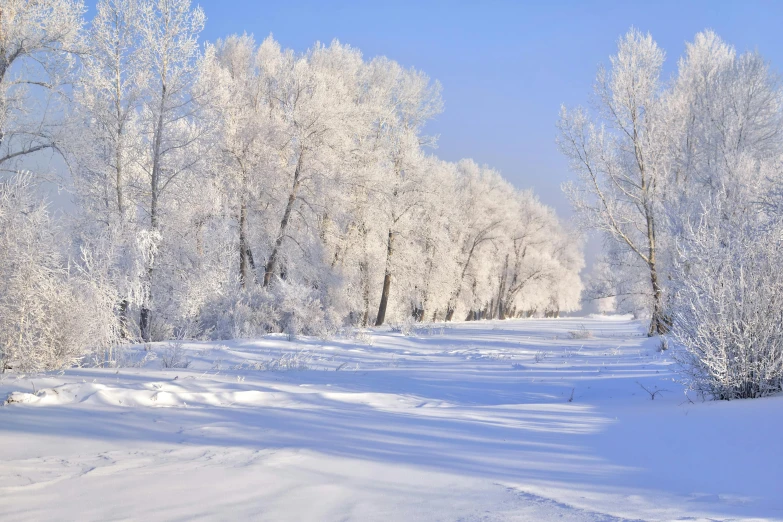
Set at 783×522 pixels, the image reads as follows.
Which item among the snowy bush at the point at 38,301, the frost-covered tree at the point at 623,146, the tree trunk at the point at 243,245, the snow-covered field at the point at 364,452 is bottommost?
the snow-covered field at the point at 364,452

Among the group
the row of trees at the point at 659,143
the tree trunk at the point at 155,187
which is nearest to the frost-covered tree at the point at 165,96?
the tree trunk at the point at 155,187

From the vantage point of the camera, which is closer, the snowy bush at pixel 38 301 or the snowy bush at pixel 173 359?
the snowy bush at pixel 38 301

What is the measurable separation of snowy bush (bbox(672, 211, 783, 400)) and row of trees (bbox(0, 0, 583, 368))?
703 cm

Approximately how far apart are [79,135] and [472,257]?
27.2 m

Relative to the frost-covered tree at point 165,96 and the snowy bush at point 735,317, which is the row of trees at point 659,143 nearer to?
the snowy bush at point 735,317

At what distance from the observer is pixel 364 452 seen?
3.84 meters

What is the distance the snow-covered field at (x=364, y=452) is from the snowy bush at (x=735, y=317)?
1.63 feet

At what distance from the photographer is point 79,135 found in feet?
41.0

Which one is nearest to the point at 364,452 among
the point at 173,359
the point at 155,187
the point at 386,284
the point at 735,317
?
the point at 735,317

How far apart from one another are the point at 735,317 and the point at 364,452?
4010 mm

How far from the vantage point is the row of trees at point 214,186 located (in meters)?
11.2

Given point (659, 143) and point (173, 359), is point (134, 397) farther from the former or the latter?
point (659, 143)

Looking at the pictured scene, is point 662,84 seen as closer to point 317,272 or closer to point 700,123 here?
point 700,123

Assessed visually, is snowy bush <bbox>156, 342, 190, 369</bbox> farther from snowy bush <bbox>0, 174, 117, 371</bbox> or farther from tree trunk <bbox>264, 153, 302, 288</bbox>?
tree trunk <bbox>264, 153, 302, 288</bbox>
